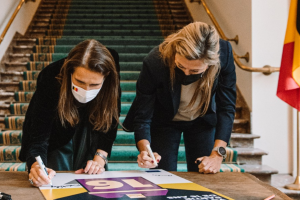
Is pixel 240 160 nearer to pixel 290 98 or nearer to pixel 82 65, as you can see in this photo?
pixel 290 98

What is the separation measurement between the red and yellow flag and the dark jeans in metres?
1.24

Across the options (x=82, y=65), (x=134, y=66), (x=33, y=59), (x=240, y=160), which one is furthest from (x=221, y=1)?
(x=82, y=65)

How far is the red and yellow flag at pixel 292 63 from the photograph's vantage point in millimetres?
2873

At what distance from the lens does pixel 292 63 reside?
2916 mm

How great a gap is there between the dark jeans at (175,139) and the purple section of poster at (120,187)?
419 mm

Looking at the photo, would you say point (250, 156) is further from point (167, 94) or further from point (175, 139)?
point (167, 94)

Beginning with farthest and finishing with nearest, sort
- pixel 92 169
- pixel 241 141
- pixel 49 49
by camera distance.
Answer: pixel 49 49 → pixel 241 141 → pixel 92 169

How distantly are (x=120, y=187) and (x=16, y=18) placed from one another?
500cm

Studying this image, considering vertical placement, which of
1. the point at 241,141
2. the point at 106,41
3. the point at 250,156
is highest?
the point at 106,41

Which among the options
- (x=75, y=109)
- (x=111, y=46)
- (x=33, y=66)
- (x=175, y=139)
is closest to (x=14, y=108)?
(x=33, y=66)

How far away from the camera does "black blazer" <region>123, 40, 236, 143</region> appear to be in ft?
5.76

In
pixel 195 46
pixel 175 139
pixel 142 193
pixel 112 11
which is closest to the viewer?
pixel 142 193

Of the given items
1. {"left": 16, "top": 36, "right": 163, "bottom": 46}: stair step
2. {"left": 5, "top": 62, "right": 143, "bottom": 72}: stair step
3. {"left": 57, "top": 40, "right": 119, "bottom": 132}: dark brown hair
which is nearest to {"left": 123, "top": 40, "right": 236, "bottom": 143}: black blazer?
{"left": 57, "top": 40, "right": 119, "bottom": 132}: dark brown hair

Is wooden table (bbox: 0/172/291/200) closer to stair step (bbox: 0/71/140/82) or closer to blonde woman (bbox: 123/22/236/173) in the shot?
blonde woman (bbox: 123/22/236/173)
